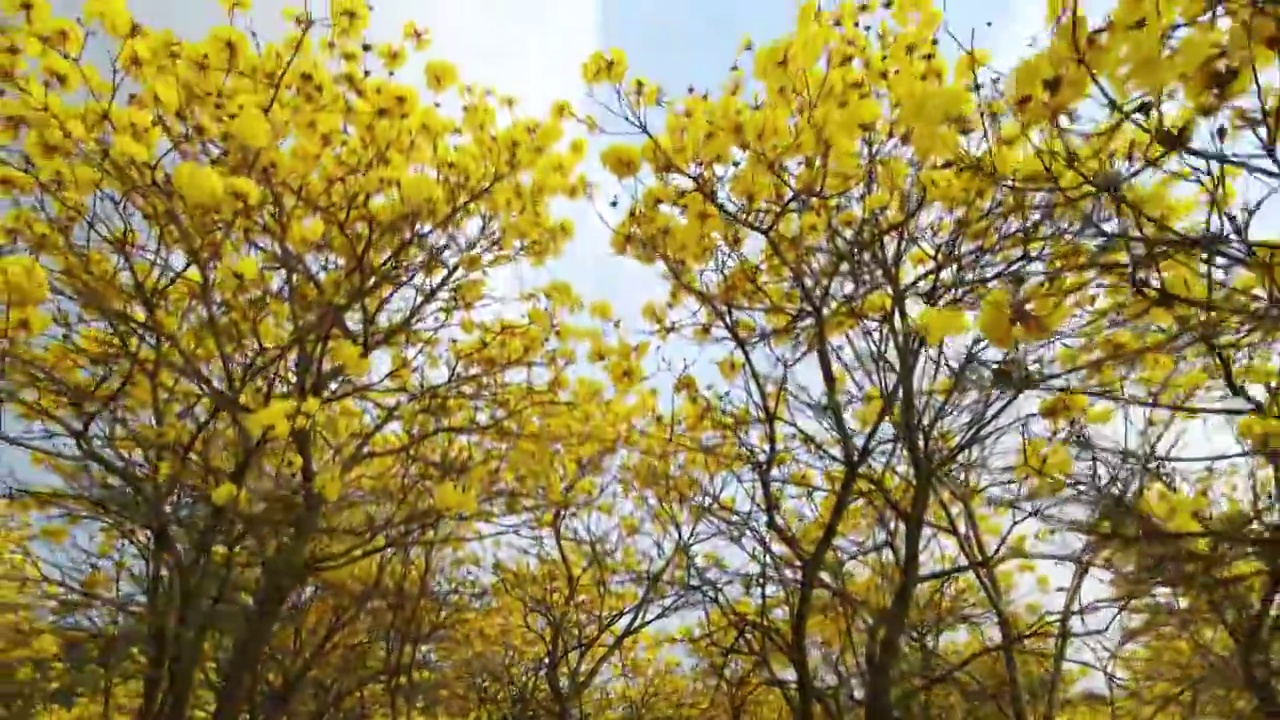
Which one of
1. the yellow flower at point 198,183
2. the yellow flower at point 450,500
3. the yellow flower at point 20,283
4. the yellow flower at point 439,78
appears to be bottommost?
the yellow flower at point 450,500

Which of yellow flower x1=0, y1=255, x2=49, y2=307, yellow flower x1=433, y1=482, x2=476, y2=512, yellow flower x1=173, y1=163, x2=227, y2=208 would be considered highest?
yellow flower x1=173, y1=163, x2=227, y2=208

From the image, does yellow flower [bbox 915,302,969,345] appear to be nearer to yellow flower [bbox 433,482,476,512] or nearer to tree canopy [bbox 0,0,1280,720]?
tree canopy [bbox 0,0,1280,720]

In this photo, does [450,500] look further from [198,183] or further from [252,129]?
[252,129]

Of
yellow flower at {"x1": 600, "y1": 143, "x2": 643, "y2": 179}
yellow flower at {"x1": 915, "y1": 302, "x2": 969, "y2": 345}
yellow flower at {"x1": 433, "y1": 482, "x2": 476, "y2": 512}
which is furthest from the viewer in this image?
yellow flower at {"x1": 600, "y1": 143, "x2": 643, "y2": 179}

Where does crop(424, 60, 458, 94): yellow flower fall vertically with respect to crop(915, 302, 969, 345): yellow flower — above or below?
above

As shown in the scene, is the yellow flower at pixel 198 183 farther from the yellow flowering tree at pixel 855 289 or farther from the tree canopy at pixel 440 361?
the yellow flowering tree at pixel 855 289

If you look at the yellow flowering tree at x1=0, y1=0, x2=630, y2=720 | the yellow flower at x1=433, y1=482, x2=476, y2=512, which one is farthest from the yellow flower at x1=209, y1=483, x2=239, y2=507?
the yellow flower at x1=433, y1=482, x2=476, y2=512

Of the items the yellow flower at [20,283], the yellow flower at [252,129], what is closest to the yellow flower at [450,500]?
the yellow flower at [252,129]

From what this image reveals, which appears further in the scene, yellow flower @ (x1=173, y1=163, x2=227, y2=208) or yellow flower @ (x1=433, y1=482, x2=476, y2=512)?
yellow flower @ (x1=433, y1=482, x2=476, y2=512)

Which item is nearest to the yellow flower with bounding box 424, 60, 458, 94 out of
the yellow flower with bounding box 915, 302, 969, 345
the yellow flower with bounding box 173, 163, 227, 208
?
the yellow flower with bounding box 173, 163, 227, 208

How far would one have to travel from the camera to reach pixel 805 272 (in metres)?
3.94

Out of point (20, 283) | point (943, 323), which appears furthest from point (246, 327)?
point (943, 323)

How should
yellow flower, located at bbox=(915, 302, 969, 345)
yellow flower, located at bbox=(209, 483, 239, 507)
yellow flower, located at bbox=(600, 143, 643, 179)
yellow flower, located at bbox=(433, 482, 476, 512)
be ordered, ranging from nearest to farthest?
yellow flower, located at bbox=(915, 302, 969, 345)
yellow flower, located at bbox=(209, 483, 239, 507)
yellow flower, located at bbox=(433, 482, 476, 512)
yellow flower, located at bbox=(600, 143, 643, 179)

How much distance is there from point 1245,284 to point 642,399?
3.53 metres
